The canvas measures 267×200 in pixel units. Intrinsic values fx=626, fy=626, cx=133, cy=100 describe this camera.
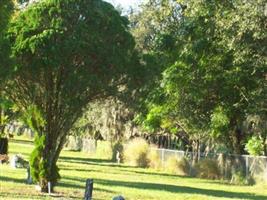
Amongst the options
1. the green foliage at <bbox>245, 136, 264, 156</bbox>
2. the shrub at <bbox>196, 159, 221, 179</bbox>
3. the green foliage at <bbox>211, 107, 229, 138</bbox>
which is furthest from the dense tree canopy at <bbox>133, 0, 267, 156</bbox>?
the shrub at <bbox>196, 159, 221, 179</bbox>

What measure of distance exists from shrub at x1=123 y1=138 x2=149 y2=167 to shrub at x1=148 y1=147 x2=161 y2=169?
615 mm

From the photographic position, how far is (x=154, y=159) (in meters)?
49.5

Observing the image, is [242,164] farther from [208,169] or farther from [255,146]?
[208,169]

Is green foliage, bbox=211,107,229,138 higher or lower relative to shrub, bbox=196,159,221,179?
higher

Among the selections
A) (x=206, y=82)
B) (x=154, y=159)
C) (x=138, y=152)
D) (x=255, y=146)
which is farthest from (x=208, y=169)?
(x=138, y=152)

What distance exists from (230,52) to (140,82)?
51.6 ft

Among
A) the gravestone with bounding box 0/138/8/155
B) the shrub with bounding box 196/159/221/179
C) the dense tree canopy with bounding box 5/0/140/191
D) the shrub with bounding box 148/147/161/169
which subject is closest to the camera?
the dense tree canopy with bounding box 5/0/140/191

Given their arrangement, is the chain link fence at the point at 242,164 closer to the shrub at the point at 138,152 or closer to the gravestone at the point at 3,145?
the shrub at the point at 138,152

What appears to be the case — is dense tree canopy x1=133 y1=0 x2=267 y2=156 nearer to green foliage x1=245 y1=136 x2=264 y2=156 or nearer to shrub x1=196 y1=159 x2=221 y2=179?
green foliage x1=245 y1=136 x2=264 y2=156

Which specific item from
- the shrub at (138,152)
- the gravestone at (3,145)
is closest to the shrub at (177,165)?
the shrub at (138,152)

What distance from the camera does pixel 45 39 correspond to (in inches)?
838

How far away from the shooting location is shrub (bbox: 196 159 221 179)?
41.4 m

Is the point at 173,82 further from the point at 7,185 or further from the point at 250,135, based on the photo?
the point at 7,185

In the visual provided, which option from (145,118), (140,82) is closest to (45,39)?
(140,82)
